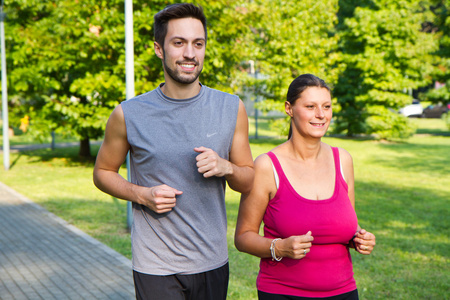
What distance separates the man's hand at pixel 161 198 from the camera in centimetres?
245

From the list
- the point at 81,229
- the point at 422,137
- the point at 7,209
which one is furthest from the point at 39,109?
the point at 422,137

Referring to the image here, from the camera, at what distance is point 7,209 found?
11227 mm

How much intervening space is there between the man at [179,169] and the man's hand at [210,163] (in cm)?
5

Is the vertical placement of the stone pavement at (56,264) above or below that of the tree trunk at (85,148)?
above

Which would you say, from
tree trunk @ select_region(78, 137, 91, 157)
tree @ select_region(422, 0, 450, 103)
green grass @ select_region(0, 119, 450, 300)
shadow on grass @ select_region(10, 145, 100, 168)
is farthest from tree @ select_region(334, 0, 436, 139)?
tree trunk @ select_region(78, 137, 91, 157)

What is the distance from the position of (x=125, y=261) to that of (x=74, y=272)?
72cm

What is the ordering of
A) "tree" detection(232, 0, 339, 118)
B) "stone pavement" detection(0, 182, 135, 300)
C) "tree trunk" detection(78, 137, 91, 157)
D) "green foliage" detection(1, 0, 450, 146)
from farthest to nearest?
"tree" detection(232, 0, 339, 118)
"tree trunk" detection(78, 137, 91, 157)
"green foliage" detection(1, 0, 450, 146)
"stone pavement" detection(0, 182, 135, 300)

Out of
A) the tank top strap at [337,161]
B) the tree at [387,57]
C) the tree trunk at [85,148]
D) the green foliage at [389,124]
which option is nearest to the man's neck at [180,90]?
the tank top strap at [337,161]

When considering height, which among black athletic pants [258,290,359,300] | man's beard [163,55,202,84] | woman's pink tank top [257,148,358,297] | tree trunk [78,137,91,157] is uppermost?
man's beard [163,55,202,84]

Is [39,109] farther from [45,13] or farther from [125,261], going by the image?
[125,261]

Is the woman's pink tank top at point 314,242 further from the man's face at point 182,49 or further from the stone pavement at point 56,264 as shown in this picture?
the stone pavement at point 56,264

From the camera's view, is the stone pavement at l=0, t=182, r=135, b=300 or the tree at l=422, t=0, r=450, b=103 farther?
the tree at l=422, t=0, r=450, b=103

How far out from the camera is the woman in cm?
261

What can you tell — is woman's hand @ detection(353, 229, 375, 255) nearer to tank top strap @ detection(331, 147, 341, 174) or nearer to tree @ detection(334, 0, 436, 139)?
tank top strap @ detection(331, 147, 341, 174)
